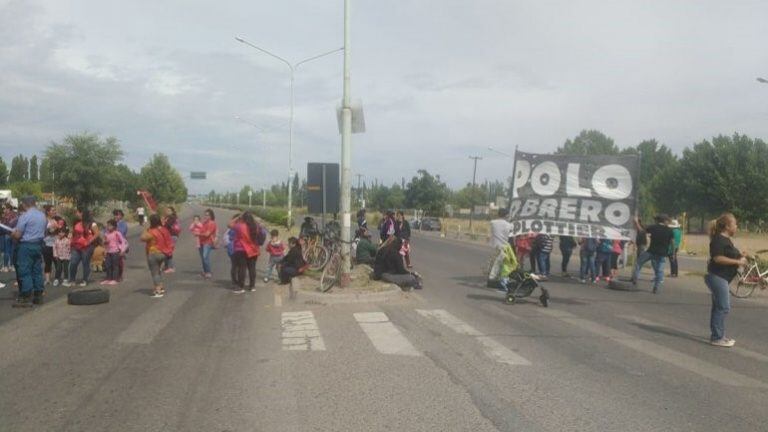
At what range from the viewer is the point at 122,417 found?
499 centimetres

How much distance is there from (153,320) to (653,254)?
10166mm

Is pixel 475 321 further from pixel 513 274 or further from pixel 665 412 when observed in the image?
pixel 665 412

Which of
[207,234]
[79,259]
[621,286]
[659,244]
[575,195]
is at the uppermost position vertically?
[575,195]

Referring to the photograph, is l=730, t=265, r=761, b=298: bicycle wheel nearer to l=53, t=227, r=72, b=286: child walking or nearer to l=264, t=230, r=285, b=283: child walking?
l=264, t=230, r=285, b=283: child walking

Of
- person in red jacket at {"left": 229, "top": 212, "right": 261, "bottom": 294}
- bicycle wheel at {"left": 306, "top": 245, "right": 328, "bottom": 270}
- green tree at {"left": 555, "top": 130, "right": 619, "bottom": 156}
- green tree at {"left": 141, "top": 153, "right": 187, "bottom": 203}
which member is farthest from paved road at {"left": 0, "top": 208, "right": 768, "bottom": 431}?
green tree at {"left": 555, "top": 130, "right": 619, "bottom": 156}

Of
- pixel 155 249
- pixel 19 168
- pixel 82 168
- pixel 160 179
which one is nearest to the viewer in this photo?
pixel 155 249

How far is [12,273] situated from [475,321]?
1193 cm

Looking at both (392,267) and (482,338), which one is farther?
(392,267)

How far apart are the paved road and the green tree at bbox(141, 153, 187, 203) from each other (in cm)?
6549

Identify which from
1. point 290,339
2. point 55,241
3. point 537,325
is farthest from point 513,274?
point 55,241

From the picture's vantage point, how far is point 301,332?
8477 millimetres

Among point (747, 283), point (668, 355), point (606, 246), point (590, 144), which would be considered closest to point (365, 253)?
point (606, 246)

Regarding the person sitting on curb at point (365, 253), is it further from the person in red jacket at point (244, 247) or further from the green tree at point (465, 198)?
the green tree at point (465, 198)

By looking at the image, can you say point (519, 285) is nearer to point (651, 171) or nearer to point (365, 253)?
point (365, 253)
